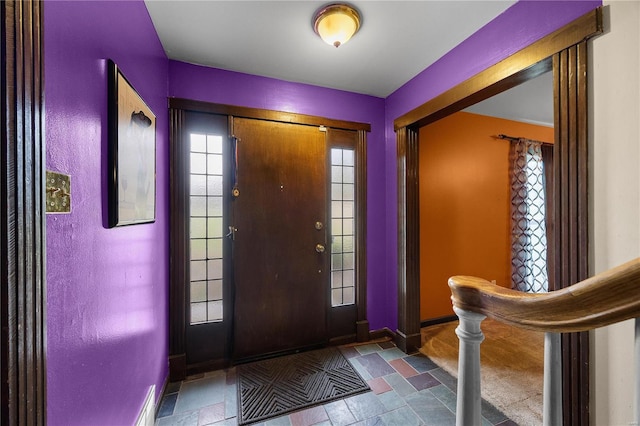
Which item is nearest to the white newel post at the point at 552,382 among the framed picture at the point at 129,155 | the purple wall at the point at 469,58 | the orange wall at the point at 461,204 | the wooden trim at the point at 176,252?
the framed picture at the point at 129,155

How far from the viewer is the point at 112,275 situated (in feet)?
3.52

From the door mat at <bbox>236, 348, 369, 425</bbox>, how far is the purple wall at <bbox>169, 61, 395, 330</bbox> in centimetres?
66

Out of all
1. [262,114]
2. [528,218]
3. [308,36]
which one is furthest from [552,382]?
[528,218]

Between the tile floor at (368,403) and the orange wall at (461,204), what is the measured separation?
1.07 m

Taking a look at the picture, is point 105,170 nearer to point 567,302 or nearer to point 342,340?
point 567,302

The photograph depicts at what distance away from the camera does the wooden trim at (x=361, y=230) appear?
254cm

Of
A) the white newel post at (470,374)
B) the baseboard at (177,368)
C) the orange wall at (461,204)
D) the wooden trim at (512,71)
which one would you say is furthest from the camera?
the orange wall at (461,204)

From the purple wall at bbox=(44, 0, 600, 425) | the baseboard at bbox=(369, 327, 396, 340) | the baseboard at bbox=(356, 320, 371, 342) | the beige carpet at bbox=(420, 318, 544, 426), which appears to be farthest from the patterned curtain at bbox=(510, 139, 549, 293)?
the baseboard at bbox=(356, 320, 371, 342)

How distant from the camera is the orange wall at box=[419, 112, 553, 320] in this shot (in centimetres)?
290

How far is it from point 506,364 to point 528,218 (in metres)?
2.05

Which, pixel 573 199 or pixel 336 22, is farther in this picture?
pixel 336 22

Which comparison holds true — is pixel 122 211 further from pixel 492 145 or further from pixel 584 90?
pixel 492 145

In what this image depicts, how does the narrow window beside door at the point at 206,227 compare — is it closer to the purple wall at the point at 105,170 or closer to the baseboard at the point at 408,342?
the purple wall at the point at 105,170

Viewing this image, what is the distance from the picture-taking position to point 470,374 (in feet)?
2.06
